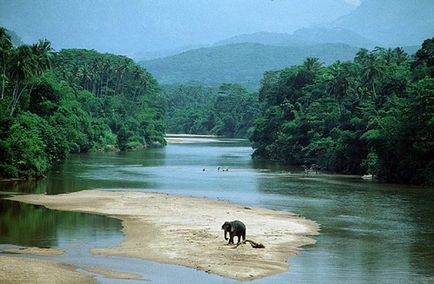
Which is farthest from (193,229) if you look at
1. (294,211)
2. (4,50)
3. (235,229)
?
(4,50)

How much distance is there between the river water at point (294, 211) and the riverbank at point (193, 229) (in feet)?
2.66

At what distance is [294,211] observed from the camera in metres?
44.7

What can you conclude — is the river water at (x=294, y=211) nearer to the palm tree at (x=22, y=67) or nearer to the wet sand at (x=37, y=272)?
the wet sand at (x=37, y=272)

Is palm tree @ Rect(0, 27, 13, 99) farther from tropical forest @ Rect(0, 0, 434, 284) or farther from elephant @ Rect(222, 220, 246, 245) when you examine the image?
elephant @ Rect(222, 220, 246, 245)

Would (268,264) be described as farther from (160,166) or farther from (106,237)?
(160,166)

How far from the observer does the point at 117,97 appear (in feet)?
476

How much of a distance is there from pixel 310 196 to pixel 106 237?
24.1 metres

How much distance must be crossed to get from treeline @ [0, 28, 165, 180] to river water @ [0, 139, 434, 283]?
328cm

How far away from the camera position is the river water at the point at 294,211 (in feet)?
87.8

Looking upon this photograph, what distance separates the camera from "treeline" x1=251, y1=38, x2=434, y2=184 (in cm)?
6359

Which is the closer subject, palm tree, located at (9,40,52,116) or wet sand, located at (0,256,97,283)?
wet sand, located at (0,256,97,283)

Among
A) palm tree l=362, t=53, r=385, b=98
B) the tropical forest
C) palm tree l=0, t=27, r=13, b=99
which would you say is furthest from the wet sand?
palm tree l=362, t=53, r=385, b=98

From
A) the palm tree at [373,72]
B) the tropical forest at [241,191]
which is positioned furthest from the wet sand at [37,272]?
the palm tree at [373,72]

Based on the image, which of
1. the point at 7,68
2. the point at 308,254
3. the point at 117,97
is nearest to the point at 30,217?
the point at 308,254
